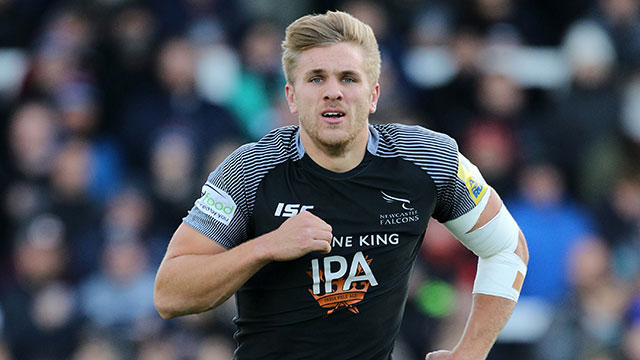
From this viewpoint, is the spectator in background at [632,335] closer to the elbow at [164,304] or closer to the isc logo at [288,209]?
the isc logo at [288,209]

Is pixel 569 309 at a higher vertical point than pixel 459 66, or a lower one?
lower

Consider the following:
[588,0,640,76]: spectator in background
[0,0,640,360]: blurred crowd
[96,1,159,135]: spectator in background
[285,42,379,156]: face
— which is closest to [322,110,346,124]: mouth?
[285,42,379,156]: face

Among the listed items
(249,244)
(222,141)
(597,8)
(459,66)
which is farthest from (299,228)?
(597,8)

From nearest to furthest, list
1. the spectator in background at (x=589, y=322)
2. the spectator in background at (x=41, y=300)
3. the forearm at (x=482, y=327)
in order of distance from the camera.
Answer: the forearm at (x=482, y=327), the spectator in background at (x=589, y=322), the spectator in background at (x=41, y=300)

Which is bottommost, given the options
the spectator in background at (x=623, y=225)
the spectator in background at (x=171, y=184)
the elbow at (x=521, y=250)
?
the spectator in background at (x=623, y=225)

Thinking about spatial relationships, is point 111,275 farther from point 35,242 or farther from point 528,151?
point 528,151

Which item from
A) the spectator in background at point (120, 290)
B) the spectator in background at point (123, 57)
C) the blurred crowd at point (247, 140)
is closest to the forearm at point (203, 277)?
the blurred crowd at point (247, 140)

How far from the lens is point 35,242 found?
9.78 m

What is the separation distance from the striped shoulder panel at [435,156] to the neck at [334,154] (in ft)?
0.42

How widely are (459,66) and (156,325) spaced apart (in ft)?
12.8

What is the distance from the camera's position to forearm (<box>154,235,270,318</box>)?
4.18 m

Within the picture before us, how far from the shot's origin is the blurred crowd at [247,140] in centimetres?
896

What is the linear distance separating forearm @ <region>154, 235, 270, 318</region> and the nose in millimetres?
691

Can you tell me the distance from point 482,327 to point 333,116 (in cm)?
123
